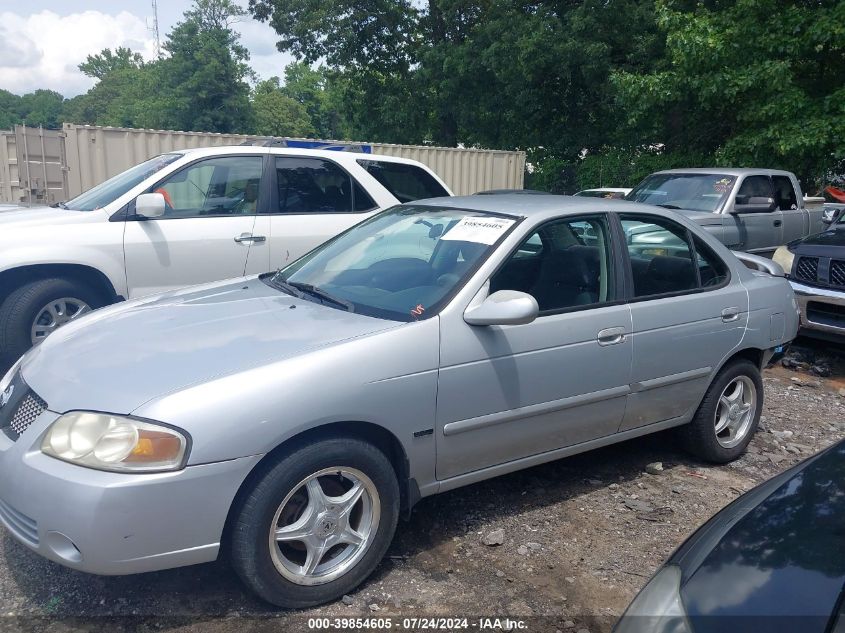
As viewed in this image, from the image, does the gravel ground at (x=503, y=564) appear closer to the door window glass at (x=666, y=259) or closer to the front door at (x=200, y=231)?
the door window glass at (x=666, y=259)

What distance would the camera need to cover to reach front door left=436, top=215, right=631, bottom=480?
3320mm

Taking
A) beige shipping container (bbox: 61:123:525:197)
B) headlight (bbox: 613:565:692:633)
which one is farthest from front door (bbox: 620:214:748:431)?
beige shipping container (bbox: 61:123:525:197)

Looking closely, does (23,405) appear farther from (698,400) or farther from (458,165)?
(458,165)

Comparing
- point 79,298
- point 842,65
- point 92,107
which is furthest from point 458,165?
point 92,107

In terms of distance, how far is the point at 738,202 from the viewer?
32.5 ft

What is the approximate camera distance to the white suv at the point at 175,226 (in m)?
5.54

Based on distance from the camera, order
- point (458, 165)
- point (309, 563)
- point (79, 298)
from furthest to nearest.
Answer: point (458, 165), point (79, 298), point (309, 563)

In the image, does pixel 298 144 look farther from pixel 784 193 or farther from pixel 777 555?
pixel 777 555

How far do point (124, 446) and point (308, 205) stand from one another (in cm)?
433

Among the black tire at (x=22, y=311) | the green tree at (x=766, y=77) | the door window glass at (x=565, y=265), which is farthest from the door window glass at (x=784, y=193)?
the black tire at (x=22, y=311)

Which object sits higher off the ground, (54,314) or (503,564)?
(54,314)

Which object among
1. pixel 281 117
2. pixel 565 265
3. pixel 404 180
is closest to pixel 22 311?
pixel 404 180

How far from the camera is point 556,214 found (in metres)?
3.90

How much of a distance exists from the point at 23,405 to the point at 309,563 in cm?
131
